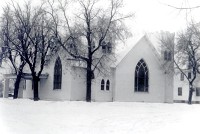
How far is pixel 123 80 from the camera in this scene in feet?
109

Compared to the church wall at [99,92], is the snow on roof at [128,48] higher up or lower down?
higher up

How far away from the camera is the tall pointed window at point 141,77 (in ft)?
113

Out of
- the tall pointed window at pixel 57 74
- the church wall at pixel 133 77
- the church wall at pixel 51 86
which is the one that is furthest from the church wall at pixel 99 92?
the tall pointed window at pixel 57 74

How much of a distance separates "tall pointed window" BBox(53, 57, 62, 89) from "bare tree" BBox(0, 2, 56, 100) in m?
3.07

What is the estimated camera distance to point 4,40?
31.9 m

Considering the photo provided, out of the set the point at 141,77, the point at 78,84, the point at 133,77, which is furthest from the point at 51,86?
the point at 141,77

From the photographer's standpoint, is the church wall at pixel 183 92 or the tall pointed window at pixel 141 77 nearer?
the tall pointed window at pixel 141 77

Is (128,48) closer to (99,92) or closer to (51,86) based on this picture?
(99,92)

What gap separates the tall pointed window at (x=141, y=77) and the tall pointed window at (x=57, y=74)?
8.09m

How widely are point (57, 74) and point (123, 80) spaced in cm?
706

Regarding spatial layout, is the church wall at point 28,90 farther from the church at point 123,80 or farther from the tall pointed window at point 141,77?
the tall pointed window at point 141,77

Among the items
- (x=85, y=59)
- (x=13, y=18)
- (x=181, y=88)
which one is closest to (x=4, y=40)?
(x=13, y=18)

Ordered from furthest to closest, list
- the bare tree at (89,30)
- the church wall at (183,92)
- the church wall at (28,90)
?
1. the church wall at (183,92)
2. the church wall at (28,90)
3. the bare tree at (89,30)

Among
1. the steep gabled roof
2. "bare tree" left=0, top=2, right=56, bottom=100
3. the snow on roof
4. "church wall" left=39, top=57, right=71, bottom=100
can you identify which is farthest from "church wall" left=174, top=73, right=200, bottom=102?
"bare tree" left=0, top=2, right=56, bottom=100
